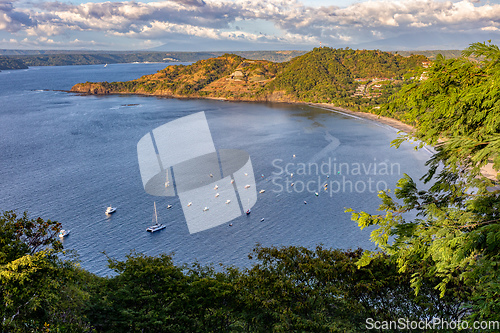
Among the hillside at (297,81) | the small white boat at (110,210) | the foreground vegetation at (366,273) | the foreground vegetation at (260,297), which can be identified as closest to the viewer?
the foreground vegetation at (366,273)

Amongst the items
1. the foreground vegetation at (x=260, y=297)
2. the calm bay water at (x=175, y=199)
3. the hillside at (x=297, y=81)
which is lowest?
the calm bay water at (x=175, y=199)

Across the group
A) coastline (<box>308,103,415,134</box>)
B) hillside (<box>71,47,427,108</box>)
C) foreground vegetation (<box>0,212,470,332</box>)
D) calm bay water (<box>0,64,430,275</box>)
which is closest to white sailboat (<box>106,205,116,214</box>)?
calm bay water (<box>0,64,430,275</box>)

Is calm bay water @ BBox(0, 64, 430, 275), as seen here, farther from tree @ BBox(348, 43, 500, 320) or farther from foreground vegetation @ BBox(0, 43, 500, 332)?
tree @ BBox(348, 43, 500, 320)

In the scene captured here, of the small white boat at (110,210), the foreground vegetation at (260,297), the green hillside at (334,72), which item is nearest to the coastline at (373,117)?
the green hillside at (334,72)

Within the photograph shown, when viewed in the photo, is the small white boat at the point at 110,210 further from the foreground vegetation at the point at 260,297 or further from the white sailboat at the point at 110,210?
the foreground vegetation at the point at 260,297

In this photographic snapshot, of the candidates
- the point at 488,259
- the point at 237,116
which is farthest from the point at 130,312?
the point at 237,116

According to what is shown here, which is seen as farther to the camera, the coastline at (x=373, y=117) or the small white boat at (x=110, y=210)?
the coastline at (x=373, y=117)

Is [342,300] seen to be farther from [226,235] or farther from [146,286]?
[226,235]
